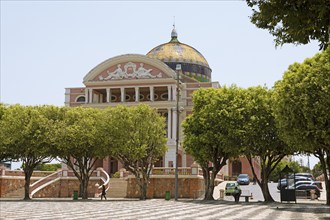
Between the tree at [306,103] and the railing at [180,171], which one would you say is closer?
the tree at [306,103]

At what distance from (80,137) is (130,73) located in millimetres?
→ 23446

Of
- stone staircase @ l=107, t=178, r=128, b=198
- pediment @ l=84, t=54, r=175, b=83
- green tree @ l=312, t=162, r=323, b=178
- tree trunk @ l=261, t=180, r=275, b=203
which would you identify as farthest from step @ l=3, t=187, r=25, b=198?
green tree @ l=312, t=162, r=323, b=178

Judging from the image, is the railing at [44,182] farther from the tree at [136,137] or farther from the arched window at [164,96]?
the arched window at [164,96]

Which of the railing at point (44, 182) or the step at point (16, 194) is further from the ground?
the railing at point (44, 182)

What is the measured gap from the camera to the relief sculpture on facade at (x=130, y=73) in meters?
59.1

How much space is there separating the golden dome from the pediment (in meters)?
14.9

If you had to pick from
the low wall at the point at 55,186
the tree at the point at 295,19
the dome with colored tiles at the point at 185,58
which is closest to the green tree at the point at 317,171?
the dome with colored tiles at the point at 185,58

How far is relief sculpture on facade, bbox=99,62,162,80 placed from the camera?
59.1 meters

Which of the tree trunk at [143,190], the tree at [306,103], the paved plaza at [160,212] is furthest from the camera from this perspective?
the tree trunk at [143,190]

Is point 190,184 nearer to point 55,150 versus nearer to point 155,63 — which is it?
point 55,150

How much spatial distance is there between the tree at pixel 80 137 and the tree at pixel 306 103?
16999 mm

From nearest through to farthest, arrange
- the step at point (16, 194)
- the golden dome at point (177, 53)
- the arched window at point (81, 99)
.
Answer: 1. the step at point (16, 194)
2. the arched window at point (81, 99)
3. the golden dome at point (177, 53)

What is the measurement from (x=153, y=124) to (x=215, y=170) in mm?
6779

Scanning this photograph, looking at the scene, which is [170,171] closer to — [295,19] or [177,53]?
[177,53]
